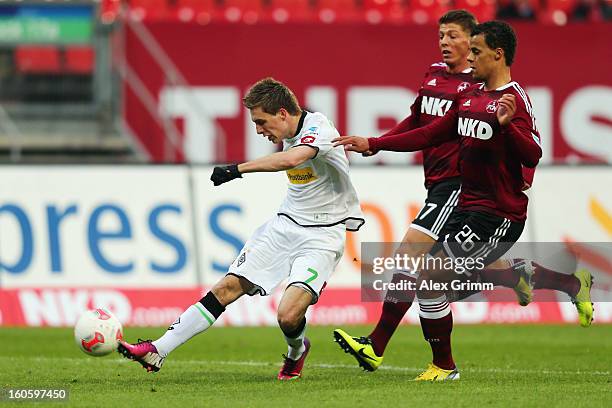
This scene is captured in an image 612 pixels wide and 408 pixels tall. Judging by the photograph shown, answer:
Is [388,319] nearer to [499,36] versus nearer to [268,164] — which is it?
[268,164]

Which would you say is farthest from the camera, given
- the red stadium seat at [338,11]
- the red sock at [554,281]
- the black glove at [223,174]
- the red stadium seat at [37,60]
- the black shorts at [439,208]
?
the red stadium seat at [338,11]

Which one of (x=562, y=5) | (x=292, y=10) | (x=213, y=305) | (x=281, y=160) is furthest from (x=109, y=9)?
(x=281, y=160)

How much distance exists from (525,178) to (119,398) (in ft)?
11.0

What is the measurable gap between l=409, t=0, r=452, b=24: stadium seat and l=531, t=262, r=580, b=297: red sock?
40.5 feet

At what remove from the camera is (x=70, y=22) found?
19781 millimetres

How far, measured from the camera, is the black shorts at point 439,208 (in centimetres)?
952

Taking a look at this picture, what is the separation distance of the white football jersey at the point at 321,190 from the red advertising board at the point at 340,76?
35.9ft

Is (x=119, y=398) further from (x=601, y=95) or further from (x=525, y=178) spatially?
(x=601, y=95)

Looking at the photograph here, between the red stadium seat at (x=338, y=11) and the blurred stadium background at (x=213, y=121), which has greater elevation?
the red stadium seat at (x=338, y=11)

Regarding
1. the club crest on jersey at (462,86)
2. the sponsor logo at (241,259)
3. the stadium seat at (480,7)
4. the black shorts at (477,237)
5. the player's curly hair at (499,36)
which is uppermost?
the stadium seat at (480,7)

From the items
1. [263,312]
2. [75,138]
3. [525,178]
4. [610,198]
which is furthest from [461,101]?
[75,138]

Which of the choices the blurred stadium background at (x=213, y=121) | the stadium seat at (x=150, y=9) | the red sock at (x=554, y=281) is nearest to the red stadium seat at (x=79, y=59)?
the blurred stadium background at (x=213, y=121)

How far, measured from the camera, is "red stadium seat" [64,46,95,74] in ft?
65.2

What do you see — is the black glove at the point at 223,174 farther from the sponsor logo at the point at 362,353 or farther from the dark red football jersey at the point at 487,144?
the sponsor logo at the point at 362,353
